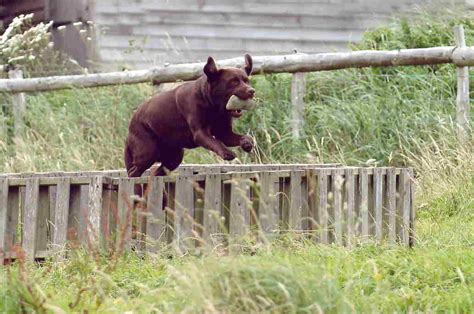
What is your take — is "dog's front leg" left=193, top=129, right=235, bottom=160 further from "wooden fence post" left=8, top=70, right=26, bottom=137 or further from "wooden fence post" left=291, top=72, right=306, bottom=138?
"wooden fence post" left=8, top=70, right=26, bottom=137

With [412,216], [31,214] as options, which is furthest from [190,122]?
[412,216]

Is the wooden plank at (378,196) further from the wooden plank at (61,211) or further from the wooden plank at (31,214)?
the wooden plank at (31,214)

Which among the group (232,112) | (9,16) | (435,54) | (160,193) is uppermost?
Result: (9,16)

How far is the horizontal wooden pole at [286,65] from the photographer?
33.4 ft

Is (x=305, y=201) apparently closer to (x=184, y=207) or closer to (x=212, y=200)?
(x=212, y=200)

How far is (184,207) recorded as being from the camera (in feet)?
21.9

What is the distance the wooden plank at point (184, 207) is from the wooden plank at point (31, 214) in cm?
84

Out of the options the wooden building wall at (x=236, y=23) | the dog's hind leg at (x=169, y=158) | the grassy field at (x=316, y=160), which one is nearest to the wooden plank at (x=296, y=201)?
the grassy field at (x=316, y=160)

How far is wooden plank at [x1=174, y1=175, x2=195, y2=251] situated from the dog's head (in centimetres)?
63

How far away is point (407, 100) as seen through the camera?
34.8 ft

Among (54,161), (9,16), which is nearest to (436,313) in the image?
(54,161)

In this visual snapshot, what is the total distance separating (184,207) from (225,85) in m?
0.89

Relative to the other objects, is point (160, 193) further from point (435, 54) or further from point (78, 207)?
point (435, 54)

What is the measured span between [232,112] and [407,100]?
12.5ft
